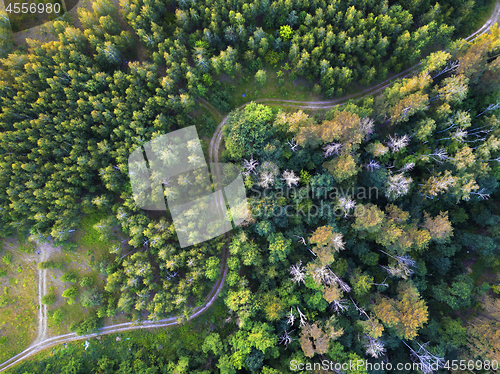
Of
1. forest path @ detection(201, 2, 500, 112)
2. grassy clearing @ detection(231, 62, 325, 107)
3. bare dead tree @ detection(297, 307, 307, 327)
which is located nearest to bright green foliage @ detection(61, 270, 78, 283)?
bare dead tree @ detection(297, 307, 307, 327)

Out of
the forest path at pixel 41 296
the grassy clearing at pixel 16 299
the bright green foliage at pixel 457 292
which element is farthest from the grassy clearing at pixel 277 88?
the grassy clearing at pixel 16 299

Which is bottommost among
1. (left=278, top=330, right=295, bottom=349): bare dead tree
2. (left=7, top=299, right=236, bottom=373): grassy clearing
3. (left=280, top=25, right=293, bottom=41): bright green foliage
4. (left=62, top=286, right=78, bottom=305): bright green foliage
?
(left=7, top=299, right=236, bottom=373): grassy clearing

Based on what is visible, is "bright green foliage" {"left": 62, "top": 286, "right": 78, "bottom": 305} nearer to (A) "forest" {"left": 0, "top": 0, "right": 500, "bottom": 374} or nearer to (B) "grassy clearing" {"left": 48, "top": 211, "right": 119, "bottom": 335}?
(A) "forest" {"left": 0, "top": 0, "right": 500, "bottom": 374}

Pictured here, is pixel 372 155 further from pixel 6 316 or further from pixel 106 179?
pixel 6 316

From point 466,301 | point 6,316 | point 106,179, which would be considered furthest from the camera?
point 466,301

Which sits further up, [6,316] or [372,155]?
[372,155]

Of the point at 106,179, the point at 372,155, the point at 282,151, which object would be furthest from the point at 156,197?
the point at 372,155

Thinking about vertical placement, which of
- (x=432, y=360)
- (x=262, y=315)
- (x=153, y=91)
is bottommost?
(x=432, y=360)
